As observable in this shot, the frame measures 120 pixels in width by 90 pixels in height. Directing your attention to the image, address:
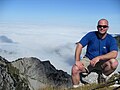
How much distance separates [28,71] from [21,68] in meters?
0.52

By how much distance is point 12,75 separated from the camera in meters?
21.3

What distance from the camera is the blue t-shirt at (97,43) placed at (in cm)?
715

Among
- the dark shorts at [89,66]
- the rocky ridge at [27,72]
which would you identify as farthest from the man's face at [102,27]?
the rocky ridge at [27,72]

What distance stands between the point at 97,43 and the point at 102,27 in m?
0.41

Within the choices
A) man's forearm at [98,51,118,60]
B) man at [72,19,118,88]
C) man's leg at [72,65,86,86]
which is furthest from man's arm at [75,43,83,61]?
man's forearm at [98,51,118,60]

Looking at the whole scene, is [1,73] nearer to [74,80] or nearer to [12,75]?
[12,75]

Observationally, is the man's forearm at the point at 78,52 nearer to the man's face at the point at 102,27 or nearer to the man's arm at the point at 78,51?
the man's arm at the point at 78,51

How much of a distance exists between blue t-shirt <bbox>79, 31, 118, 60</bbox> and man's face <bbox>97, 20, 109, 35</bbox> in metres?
0.17

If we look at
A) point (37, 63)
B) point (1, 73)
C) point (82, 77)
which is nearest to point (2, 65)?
point (1, 73)

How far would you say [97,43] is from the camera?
7.25 m

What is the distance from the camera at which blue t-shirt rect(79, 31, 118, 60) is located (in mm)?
7152

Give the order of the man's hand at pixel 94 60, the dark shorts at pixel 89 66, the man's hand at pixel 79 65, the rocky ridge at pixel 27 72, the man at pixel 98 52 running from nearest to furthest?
the man's hand at pixel 94 60 < the man at pixel 98 52 < the man's hand at pixel 79 65 < the dark shorts at pixel 89 66 < the rocky ridge at pixel 27 72

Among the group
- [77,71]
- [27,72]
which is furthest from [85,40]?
[27,72]

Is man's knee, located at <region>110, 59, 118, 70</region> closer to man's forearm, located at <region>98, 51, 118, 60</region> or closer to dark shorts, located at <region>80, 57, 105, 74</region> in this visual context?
man's forearm, located at <region>98, 51, 118, 60</region>
